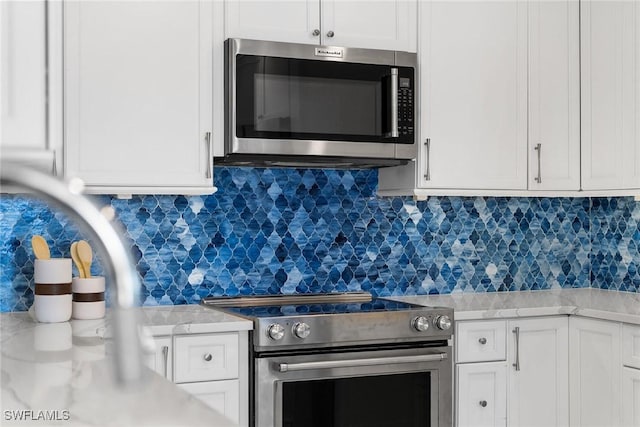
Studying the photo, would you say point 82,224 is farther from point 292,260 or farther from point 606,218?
point 606,218

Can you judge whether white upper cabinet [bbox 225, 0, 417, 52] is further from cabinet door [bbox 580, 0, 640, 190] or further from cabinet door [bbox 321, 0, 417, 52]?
cabinet door [bbox 580, 0, 640, 190]

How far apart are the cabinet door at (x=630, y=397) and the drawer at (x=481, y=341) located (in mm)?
465

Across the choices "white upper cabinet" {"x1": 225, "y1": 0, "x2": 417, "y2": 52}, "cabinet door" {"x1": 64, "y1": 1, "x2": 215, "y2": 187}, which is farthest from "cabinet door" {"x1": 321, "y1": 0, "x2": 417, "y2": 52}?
"cabinet door" {"x1": 64, "y1": 1, "x2": 215, "y2": 187}

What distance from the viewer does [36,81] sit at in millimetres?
2717

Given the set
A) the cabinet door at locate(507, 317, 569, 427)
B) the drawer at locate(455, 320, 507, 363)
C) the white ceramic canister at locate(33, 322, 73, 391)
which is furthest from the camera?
the cabinet door at locate(507, 317, 569, 427)

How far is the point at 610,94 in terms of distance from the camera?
11.5 ft

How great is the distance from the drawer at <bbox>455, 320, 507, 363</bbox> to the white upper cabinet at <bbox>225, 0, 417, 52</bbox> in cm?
116

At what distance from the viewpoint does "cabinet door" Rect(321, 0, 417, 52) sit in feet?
10.4

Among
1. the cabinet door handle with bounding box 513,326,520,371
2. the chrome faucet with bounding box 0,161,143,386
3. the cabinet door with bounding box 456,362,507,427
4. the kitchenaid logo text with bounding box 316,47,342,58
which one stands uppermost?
the kitchenaid logo text with bounding box 316,47,342,58

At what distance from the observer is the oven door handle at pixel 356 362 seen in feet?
8.94

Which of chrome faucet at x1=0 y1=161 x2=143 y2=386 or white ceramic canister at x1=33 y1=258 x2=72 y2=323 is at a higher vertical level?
chrome faucet at x1=0 y1=161 x2=143 y2=386

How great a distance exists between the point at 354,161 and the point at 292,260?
1.74 feet

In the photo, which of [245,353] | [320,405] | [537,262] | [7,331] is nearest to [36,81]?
[7,331]

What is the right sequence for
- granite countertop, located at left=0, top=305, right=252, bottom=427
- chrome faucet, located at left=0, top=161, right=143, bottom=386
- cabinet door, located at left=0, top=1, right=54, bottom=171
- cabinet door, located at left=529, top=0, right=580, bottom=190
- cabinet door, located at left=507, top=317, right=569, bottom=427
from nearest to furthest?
chrome faucet, located at left=0, top=161, right=143, bottom=386, granite countertop, located at left=0, top=305, right=252, bottom=427, cabinet door, located at left=0, top=1, right=54, bottom=171, cabinet door, located at left=507, top=317, right=569, bottom=427, cabinet door, located at left=529, top=0, right=580, bottom=190
